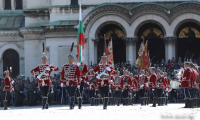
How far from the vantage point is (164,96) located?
27.2 metres

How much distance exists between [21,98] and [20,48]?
12024 mm

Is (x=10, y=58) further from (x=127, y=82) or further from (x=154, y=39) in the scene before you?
(x=127, y=82)

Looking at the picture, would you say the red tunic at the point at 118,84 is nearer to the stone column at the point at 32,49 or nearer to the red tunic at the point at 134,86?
the red tunic at the point at 134,86

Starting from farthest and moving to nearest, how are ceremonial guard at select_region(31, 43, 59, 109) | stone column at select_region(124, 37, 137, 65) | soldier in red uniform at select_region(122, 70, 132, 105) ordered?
stone column at select_region(124, 37, 137, 65) → soldier in red uniform at select_region(122, 70, 132, 105) → ceremonial guard at select_region(31, 43, 59, 109)

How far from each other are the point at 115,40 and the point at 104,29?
54.8 inches

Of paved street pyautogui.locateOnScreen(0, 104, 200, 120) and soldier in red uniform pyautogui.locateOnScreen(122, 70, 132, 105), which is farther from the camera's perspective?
soldier in red uniform pyautogui.locateOnScreen(122, 70, 132, 105)

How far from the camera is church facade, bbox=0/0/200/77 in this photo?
38094 millimetres

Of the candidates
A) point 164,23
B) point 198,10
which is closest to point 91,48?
point 164,23

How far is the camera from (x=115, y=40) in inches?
1634

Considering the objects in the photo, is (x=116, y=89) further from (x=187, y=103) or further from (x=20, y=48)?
(x=20, y=48)

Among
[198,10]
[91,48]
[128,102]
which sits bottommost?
[128,102]

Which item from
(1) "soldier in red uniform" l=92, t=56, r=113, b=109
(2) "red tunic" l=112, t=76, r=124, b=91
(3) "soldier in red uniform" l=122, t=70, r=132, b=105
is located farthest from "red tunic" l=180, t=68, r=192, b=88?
(3) "soldier in red uniform" l=122, t=70, r=132, b=105

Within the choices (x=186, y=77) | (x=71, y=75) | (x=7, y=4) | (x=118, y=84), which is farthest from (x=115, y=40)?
(x=71, y=75)

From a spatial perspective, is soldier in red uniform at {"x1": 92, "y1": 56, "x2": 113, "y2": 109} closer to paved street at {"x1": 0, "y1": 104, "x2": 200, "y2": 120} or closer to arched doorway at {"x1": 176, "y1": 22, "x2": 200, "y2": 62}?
paved street at {"x1": 0, "y1": 104, "x2": 200, "y2": 120}
